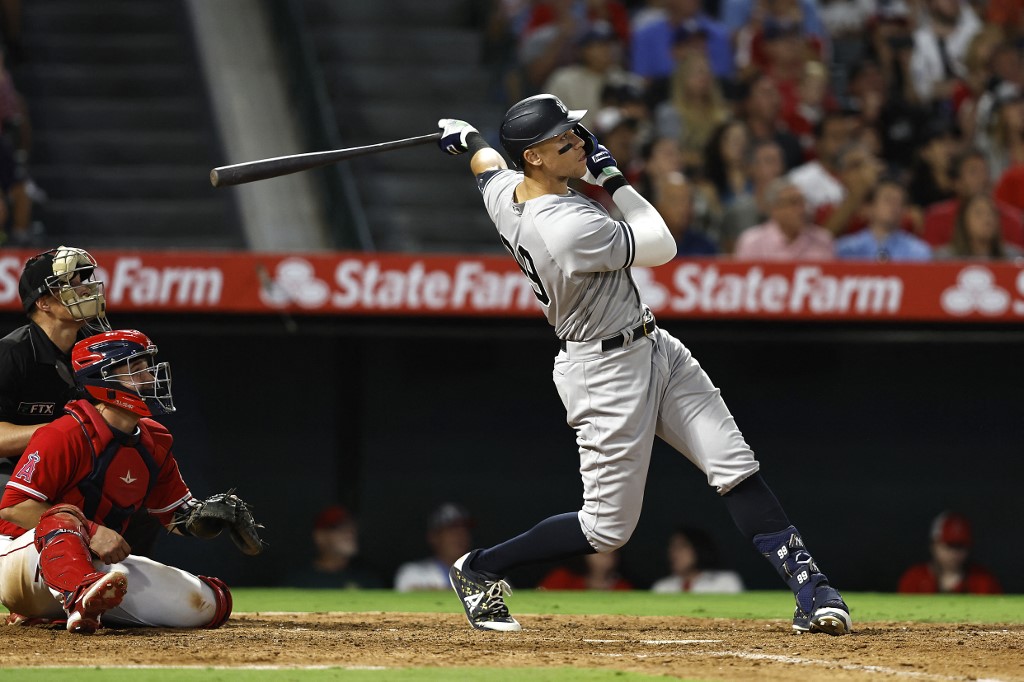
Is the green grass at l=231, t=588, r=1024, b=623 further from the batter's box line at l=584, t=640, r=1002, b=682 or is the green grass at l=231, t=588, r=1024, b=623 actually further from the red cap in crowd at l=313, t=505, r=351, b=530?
the batter's box line at l=584, t=640, r=1002, b=682

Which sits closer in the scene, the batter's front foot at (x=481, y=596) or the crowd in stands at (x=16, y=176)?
the batter's front foot at (x=481, y=596)

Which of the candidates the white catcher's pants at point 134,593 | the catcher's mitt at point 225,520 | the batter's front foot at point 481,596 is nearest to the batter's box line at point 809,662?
the batter's front foot at point 481,596

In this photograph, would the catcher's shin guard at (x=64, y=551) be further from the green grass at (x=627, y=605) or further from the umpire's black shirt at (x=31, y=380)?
the green grass at (x=627, y=605)

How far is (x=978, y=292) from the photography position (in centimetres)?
710

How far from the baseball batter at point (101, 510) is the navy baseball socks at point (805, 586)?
1.61m

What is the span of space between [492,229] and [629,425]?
4.76 metres

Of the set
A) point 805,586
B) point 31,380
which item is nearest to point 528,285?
point 31,380

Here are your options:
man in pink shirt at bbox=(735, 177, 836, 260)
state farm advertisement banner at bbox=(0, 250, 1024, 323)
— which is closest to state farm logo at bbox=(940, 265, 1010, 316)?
state farm advertisement banner at bbox=(0, 250, 1024, 323)

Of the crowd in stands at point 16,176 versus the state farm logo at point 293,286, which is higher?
the crowd in stands at point 16,176

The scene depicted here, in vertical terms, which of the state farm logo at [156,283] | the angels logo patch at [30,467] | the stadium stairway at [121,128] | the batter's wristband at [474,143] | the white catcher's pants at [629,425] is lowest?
the angels logo patch at [30,467]

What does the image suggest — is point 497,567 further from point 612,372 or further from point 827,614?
point 827,614

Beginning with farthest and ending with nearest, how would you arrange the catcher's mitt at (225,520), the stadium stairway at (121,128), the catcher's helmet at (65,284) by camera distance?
the stadium stairway at (121,128) < the catcher's helmet at (65,284) < the catcher's mitt at (225,520)

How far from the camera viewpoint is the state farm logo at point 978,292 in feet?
23.3

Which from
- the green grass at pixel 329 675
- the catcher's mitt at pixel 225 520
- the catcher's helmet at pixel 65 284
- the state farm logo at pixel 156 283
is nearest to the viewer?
the green grass at pixel 329 675
